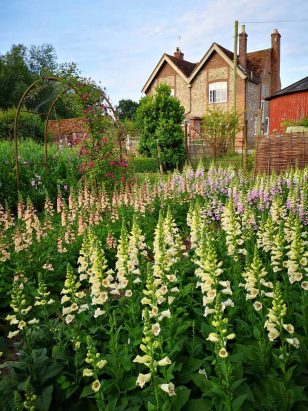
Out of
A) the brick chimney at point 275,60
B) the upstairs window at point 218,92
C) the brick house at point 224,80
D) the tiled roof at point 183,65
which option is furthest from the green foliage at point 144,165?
the brick chimney at point 275,60

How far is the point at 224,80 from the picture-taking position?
1225 inches

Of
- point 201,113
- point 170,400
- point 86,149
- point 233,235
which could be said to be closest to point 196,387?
point 170,400

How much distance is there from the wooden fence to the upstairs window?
19.8 metres

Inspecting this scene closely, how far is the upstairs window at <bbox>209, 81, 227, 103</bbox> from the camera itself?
31391 millimetres

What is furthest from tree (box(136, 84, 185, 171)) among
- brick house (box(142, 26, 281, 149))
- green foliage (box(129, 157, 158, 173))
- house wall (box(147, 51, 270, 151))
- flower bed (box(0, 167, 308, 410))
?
flower bed (box(0, 167, 308, 410))

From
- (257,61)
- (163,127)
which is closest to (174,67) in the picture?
(257,61)

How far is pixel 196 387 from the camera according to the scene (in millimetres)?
2596

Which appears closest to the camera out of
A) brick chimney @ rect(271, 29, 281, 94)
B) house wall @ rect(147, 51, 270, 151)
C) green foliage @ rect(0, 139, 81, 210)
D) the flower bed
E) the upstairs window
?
the flower bed

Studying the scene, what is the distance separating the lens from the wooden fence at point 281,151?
1221cm

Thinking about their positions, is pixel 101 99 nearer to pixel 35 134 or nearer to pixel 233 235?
pixel 233 235

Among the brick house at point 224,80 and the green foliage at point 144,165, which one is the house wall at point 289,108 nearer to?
the brick house at point 224,80

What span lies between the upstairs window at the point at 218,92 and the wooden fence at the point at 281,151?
65.0ft

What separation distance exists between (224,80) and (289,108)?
8.62 meters

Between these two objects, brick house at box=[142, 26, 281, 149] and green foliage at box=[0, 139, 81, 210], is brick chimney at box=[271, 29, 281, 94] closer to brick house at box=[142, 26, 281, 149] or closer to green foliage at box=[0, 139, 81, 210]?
brick house at box=[142, 26, 281, 149]
